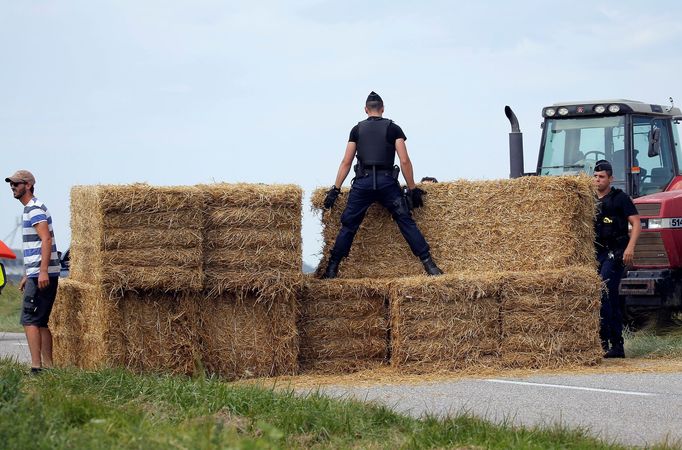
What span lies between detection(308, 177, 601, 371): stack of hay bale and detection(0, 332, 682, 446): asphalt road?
759mm

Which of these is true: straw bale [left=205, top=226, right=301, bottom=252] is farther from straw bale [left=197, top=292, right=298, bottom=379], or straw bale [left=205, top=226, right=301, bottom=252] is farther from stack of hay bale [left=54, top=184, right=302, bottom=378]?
straw bale [left=197, top=292, right=298, bottom=379]

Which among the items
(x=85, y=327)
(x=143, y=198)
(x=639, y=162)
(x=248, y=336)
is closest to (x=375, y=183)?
(x=248, y=336)

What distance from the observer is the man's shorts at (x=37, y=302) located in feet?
36.6

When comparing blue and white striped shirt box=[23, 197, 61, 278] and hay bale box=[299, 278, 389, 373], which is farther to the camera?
hay bale box=[299, 278, 389, 373]

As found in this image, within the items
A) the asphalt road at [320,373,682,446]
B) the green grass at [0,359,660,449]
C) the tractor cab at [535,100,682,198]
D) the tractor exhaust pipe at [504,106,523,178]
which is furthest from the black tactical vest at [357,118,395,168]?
the tractor cab at [535,100,682,198]

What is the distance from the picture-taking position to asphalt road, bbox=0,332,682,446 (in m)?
7.96

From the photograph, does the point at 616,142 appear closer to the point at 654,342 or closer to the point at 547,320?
→ the point at 654,342

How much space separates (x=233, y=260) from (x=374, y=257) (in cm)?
194

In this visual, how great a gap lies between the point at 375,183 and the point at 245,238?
1665 millimetres

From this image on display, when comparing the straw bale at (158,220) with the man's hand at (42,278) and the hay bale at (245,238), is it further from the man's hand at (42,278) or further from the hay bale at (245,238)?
the man's hand at (42,278)

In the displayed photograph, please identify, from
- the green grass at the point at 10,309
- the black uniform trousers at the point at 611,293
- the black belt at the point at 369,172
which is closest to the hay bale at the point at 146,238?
the black belt at the point at 369,172

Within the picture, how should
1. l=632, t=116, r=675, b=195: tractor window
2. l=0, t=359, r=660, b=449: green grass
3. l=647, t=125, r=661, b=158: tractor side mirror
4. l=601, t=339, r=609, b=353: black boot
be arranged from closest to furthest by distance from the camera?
l=0, t=359, r=660, b=449: green grass
l=601, t=339, r=609, b=353: black boot
l=647, t=125, r=661, b=158: tractor side mirror
l=632, t=116, r=675, b=195: tractor window

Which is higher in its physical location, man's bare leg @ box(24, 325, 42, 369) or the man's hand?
the man's hand

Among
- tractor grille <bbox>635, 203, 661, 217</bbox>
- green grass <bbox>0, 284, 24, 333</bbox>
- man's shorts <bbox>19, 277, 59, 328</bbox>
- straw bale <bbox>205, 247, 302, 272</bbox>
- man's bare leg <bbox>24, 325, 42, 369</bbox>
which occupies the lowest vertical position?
green grass <bbox>0, 284, 24, 333</bbox>
